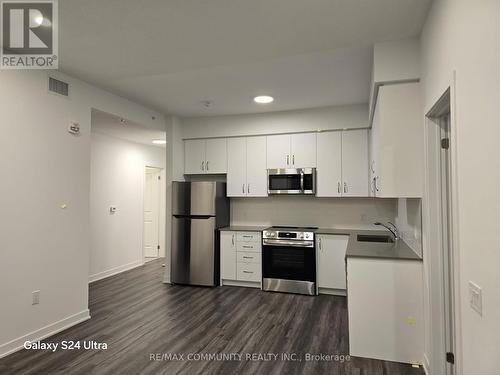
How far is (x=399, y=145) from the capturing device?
2635 mm

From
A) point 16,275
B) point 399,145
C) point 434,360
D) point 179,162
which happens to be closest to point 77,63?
point 16,275

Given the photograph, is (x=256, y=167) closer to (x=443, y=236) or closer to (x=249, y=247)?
(x=249, y=247)

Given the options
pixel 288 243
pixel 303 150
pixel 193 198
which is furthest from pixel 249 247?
pixel 303 150

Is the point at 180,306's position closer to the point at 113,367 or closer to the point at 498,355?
the point at 113,367

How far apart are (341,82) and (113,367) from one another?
11.9 feet

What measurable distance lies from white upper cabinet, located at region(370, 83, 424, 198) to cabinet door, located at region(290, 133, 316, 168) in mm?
2069

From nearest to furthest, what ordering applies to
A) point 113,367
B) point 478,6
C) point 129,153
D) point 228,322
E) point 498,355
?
point 498,355 → point 478,6 → point 113,367 → point 228,322 → point 129,153

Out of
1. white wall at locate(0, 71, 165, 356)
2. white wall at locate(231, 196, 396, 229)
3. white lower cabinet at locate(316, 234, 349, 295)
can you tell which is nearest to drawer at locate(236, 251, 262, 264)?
white wall at locate(231, 196, 396, 229)

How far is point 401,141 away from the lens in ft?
8.63

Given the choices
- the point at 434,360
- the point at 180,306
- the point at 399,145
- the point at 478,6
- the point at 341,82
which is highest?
the point at 341,82

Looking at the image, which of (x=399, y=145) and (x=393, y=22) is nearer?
(x=393, y=22)

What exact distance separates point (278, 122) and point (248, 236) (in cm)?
185

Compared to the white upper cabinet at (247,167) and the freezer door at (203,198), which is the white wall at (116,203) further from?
the white upper cabinet at (247,167)

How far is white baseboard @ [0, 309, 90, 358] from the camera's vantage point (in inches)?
107
